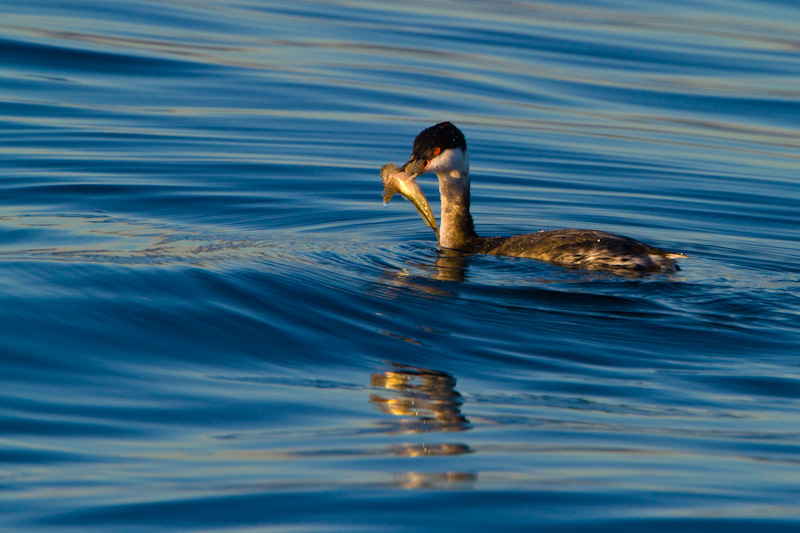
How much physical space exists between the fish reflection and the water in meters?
0.03

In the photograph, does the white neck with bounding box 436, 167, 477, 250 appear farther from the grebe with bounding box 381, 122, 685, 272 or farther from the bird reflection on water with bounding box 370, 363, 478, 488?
the bird reflection on water with bounding box 370, 363, 478, 488

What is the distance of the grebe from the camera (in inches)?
342

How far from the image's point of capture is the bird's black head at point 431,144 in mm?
9672

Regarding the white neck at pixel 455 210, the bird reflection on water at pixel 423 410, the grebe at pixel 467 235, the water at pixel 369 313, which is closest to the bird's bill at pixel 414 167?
the grebe at pixel 467 235

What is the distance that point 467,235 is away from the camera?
10039mm

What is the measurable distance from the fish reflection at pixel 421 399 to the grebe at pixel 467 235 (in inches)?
104

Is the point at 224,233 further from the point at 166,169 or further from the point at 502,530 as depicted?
the point at 502,530

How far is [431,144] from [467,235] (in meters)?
0.89

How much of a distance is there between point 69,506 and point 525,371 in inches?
114

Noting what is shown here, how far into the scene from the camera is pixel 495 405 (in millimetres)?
5965

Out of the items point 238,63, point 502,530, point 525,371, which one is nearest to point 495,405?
point 525,371

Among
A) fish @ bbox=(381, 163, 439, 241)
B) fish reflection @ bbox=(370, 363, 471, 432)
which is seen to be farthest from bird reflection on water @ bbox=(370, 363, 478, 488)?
fish @ bbox=(381, 163, 439, 241)

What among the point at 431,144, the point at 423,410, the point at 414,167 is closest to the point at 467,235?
the point at 414,167

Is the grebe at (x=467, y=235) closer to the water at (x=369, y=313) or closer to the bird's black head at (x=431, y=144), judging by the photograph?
the bird's black head at (x=431, y=144)
